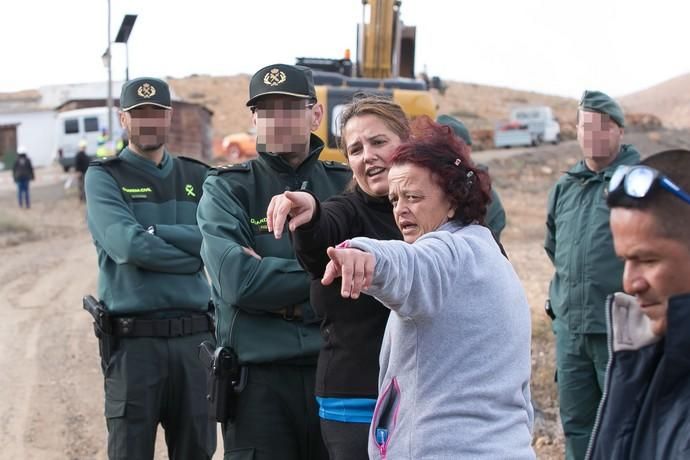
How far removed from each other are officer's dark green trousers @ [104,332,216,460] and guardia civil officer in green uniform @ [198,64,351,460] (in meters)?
0.98

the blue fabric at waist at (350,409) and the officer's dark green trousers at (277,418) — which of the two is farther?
the officer's dark green trousers at (277,418)

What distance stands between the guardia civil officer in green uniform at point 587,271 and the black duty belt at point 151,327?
225 centimetres

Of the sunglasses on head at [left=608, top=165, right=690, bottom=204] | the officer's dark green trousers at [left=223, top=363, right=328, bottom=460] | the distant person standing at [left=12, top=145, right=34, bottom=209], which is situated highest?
the sunglasses on head at [left=608, top=165, right=690, bottom=204]

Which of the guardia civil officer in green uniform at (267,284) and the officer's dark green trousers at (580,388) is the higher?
the guardia civil officer in green uniform at (267,284)

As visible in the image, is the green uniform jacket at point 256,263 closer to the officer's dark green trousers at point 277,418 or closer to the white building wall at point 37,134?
the officer's dark green trousers at point 277,418

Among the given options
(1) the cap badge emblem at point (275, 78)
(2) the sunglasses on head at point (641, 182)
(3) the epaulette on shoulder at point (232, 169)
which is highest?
(1) the cap badge emblem at point (275, 78)

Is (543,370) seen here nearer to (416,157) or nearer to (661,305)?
(416,157)

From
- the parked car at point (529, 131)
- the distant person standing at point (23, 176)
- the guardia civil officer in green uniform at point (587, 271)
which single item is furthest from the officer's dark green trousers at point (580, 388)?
the parked car at point (529, 131)

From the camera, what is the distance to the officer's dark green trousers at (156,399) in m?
4.82

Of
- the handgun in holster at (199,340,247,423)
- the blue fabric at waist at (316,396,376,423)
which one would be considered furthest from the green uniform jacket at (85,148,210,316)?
the blue fabric at waist at (316,396,376,423)

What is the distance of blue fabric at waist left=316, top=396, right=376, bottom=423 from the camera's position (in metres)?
3.31

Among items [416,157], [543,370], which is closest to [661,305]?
[416,157]

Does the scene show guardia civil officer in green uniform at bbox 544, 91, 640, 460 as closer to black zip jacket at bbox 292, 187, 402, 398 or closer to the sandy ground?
the sandy ground

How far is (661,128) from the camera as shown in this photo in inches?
1804
